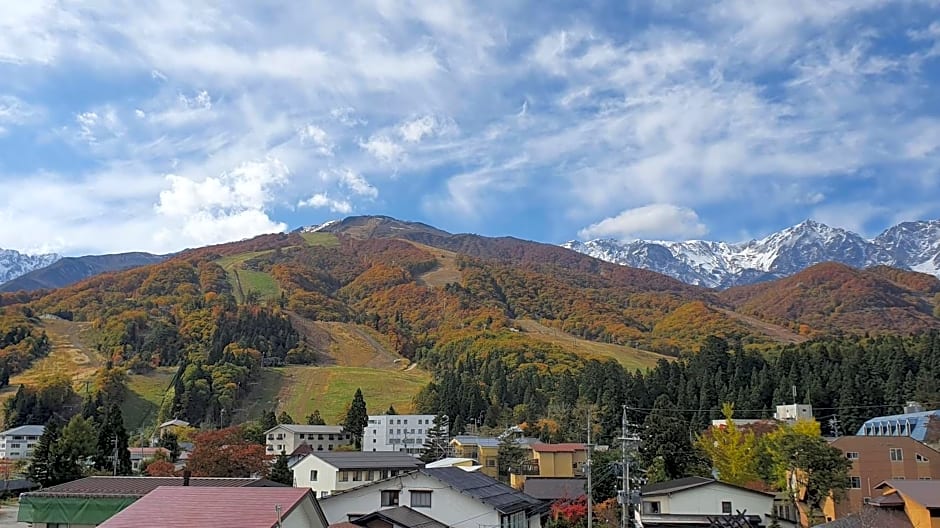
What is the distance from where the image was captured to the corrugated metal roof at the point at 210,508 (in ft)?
46.3

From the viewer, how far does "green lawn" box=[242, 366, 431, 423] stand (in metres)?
96.3

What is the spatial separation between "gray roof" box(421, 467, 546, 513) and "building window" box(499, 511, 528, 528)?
23 cm

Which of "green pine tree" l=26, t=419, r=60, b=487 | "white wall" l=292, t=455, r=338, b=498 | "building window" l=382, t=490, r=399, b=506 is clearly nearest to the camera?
"building window" l=382, t=490, r=399, b=506

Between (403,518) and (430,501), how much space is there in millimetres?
2634

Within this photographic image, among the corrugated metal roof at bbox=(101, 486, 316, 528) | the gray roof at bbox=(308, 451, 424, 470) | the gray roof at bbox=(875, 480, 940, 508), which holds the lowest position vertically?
the gray roof at bbox=(308, 451, 424, 470)

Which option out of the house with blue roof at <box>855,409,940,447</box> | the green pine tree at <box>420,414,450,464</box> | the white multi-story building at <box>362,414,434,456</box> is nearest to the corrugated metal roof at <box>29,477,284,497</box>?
the green pine tree at <box>420,414,450,464</box>

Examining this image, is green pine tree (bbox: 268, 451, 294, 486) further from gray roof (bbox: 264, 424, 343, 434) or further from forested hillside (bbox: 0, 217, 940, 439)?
forested hillside (bbox: 0, 217, 940, 439)

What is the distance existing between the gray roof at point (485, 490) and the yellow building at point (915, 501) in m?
12.1

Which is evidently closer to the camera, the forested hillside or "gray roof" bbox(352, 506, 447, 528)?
"gray roof" bbox(352, 506, 447, 528)

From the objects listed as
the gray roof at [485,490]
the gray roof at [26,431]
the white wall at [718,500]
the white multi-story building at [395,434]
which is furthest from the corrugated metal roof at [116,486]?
the gray roof at [26,431]

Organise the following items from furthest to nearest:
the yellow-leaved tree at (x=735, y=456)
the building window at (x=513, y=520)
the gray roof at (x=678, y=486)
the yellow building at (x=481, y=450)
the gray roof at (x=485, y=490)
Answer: the yellow building at (x=481, y=450) < the yellow-leaved tree at (x=735, y=456) < the gray roof at (x=678, y=486) < the gray roof at (x=485, y=490) < the building window at (x=513, y=520)

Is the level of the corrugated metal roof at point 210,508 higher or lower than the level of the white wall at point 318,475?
higher

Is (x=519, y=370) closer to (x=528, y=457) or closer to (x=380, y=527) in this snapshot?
(x=528, y=457)

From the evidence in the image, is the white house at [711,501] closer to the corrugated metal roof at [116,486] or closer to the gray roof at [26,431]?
the corrugated metal roof at [116,486]
